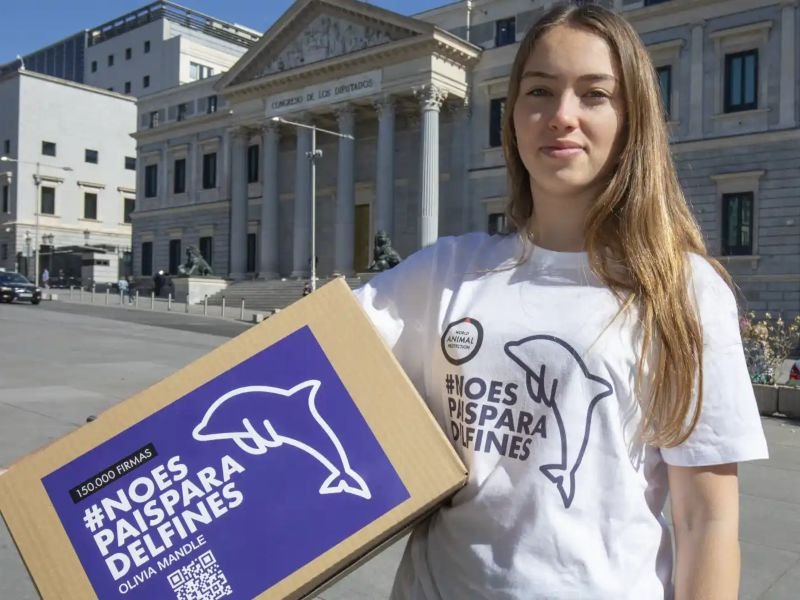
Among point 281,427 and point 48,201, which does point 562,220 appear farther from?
point 48,201

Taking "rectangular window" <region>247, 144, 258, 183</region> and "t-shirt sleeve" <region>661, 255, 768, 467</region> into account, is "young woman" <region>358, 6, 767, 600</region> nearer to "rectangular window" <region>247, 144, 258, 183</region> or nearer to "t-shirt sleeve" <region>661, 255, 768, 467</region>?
"t-shirt sleeve" <region>661, 255, 768, 467</region>

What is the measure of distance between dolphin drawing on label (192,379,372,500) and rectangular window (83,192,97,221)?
75012 mm

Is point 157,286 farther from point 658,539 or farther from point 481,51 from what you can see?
point 658,539

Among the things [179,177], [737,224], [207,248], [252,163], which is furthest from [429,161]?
[179,177]

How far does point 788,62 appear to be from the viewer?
28.5m

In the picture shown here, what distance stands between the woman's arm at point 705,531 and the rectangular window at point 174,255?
54.6 m

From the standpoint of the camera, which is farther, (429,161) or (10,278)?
(429,161)

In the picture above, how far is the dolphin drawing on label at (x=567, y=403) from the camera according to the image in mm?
1477

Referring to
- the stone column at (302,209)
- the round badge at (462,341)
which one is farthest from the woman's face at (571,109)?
the stone column at (302,209)

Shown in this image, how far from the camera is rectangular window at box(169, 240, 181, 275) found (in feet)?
176

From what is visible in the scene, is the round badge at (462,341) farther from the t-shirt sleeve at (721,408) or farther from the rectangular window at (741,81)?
the rectangular window at (741,81)

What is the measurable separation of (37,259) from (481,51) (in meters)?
38.6

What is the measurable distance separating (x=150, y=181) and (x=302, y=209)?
65.6 feet

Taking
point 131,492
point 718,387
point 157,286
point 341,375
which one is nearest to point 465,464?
point 341,375
